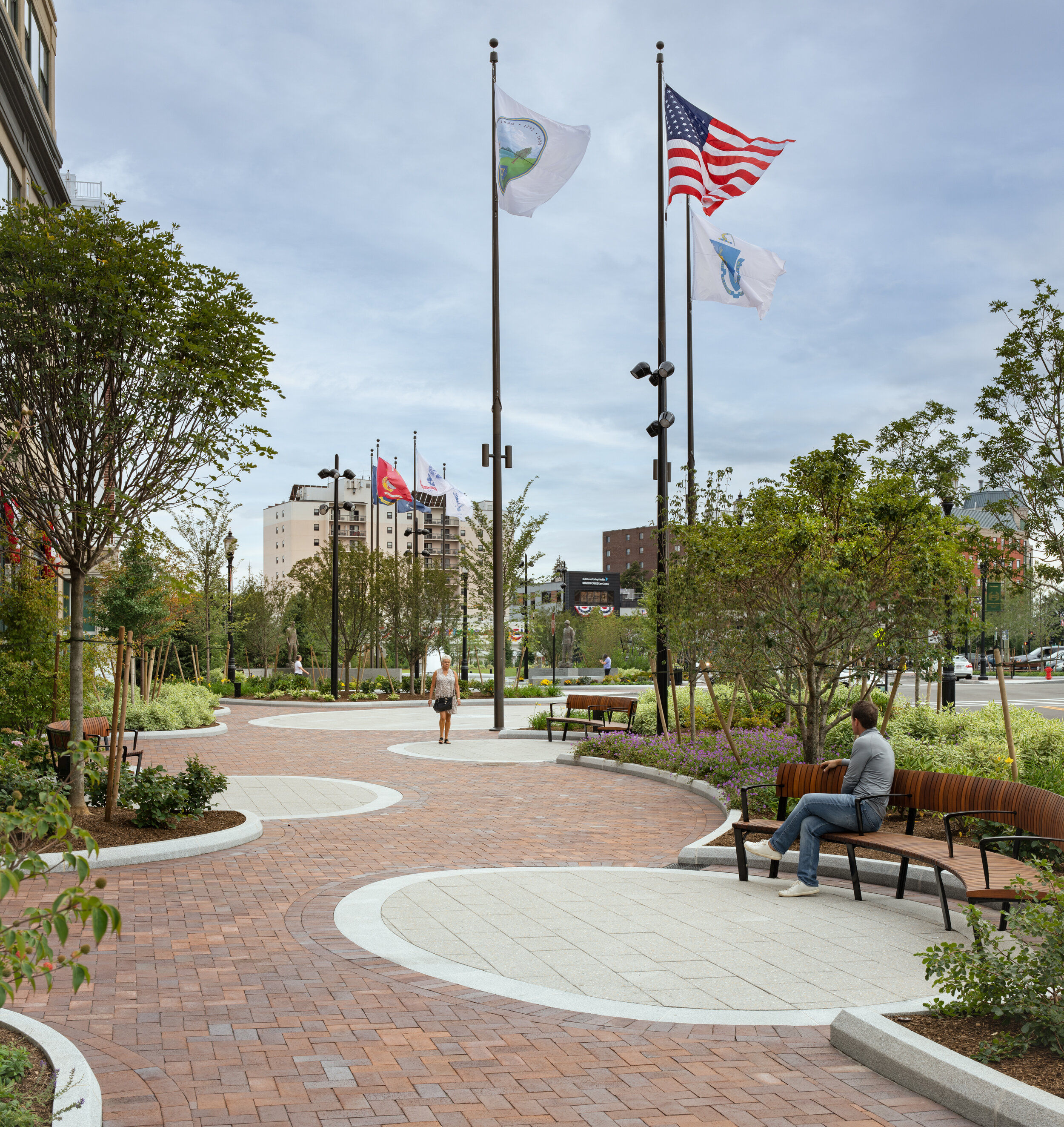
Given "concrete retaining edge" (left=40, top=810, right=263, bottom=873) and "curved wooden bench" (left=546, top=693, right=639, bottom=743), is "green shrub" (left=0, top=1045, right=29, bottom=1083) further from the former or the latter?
"curved wooden bench" (left=546, top=693, right=639, bottom=743)

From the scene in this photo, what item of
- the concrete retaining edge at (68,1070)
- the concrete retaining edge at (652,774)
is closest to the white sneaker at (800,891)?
the concrete retaining edge at (652,774)

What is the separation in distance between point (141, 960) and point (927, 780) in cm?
616

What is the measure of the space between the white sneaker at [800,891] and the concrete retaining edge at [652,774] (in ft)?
11.7

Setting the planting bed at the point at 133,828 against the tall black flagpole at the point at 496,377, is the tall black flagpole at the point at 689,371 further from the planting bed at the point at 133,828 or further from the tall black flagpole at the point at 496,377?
the planting bed at the point at 133,828

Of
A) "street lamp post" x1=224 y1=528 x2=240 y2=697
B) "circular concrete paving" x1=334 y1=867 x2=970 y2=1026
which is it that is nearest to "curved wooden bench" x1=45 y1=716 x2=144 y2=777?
"circular concrete paving" x1=334 y1=867 x2=970 y2=1026

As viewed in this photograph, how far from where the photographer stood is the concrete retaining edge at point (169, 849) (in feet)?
27.8

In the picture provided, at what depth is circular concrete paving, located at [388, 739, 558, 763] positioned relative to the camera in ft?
56.1

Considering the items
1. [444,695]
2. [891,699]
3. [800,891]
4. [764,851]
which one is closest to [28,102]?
[444,695]

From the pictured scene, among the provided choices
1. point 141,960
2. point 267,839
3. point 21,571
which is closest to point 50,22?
point 21,571

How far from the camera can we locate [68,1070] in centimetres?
410

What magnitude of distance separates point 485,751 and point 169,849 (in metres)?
9.80

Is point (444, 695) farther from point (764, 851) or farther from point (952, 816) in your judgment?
point (952, 816)

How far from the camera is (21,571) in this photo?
15281mm

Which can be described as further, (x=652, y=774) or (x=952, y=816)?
(x=652, y=774)
